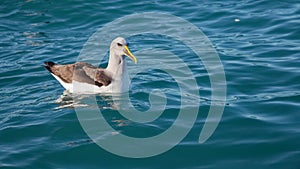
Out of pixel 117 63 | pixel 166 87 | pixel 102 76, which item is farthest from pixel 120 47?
pixel 166 87

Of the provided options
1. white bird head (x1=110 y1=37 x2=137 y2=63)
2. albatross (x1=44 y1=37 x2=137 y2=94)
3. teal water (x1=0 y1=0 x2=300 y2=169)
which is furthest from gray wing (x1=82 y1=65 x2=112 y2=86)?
white bird head (x1=110 y1=37 x2=137 y2=63)

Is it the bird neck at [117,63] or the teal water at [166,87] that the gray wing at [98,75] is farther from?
the teal water at [166,87]

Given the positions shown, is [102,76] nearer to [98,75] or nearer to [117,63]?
[98,75]

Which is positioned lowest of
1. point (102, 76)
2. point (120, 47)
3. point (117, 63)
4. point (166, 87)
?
point (166, 87)

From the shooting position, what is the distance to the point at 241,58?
14.2m

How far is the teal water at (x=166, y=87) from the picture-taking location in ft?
31.0

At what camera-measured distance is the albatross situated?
1245 cm

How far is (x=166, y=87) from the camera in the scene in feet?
42.0

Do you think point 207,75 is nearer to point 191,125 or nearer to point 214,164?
point 191,125

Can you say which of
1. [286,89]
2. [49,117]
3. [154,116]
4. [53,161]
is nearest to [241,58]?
[286,89]

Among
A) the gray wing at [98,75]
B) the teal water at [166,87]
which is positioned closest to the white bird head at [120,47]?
the gray wing at [98,75]

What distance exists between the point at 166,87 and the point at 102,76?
4.96ft

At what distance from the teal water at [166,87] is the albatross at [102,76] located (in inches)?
13.1

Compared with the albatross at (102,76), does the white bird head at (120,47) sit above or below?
above
